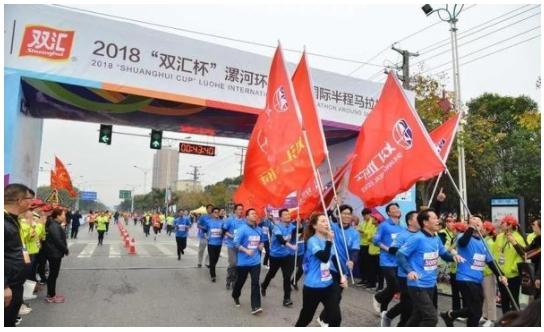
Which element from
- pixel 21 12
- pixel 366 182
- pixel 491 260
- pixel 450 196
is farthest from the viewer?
pixel 450 196

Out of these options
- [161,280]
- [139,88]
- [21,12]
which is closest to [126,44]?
[139,88]

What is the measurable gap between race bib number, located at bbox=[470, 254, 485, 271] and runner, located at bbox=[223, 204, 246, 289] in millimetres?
3965

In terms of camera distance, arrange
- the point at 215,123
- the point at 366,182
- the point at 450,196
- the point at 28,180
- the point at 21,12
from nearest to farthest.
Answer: the point at 366,182, the point at 21,12, the point at 28,180, the point at 215,123, the point at 450,196

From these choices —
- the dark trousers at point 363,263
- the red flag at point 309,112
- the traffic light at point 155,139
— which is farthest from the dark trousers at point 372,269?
the traffic light at point 155,139

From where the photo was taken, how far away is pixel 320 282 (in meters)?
5.05

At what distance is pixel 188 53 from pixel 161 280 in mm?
5113

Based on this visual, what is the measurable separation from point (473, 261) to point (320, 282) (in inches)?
89.6

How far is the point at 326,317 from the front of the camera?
201 inches

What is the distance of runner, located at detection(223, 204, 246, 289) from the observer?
29.6ft

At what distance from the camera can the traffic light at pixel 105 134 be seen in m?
13.3

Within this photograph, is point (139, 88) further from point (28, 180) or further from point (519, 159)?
point (519, 159)

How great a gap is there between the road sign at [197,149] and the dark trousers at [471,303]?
1044cm

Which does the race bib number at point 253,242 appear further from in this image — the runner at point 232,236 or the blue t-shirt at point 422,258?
the blue t-shirt at point 422,258

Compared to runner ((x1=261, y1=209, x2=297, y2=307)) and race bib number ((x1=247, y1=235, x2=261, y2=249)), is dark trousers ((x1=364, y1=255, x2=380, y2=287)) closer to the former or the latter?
runner ((x1=261, y1=209, x2=297, y2=307))
